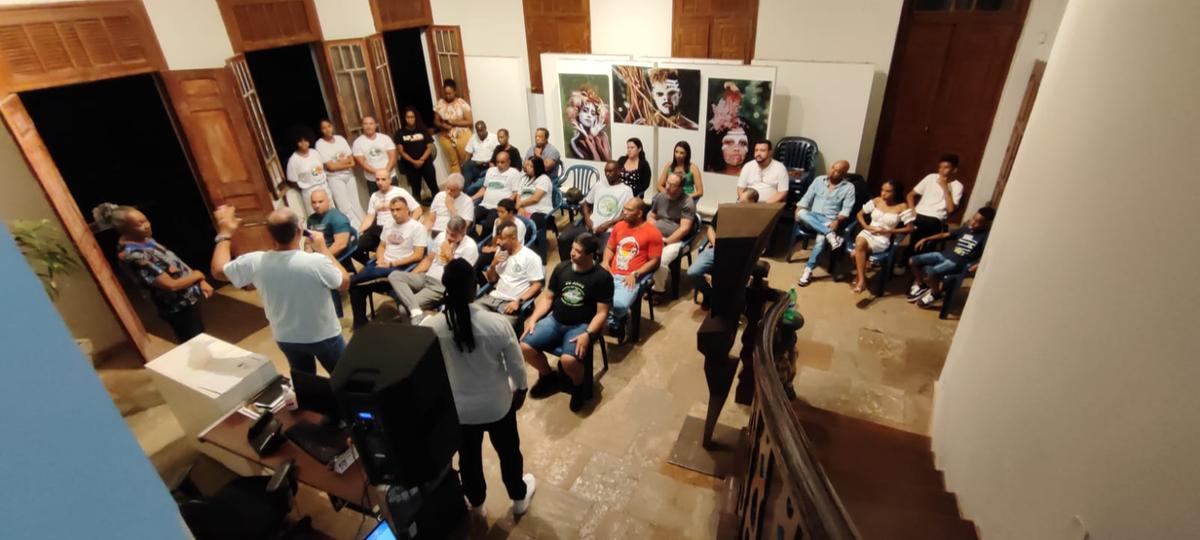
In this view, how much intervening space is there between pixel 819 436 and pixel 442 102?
6.61 m

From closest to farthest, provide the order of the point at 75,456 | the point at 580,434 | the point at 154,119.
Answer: the point at 75,456, the point at 580,434, the point at 154,119

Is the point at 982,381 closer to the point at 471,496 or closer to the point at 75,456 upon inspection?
the point at 471,496

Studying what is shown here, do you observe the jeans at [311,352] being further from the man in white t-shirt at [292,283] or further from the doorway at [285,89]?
the doorway at [285,89]

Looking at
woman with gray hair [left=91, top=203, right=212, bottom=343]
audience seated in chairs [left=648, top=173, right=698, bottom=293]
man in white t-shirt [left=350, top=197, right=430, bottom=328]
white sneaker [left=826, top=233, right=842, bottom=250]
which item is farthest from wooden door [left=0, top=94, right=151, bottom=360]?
white sneaker [left=826, top=233, right=842, bottom=250]

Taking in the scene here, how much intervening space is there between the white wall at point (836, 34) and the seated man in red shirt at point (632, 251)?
Answer: 3.12 m

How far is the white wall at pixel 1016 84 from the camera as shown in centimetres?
553

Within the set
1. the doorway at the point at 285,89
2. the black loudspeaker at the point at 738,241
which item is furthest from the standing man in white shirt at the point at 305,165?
the black loudspeaker at the point at 738,241

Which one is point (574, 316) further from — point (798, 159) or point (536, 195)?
point (798, 159)

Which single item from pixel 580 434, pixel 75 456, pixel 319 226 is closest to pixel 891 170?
pixel 580 434

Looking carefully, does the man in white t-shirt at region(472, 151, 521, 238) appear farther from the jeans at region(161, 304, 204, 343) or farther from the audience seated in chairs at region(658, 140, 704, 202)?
the jeans at region(161, 304, 204, 343)

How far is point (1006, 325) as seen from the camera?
2682 mm

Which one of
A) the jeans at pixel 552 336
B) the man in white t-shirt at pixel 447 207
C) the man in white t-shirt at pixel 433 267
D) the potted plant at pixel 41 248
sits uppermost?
the potted plant at pixel 41 248

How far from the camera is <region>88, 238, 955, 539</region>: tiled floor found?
3.18m

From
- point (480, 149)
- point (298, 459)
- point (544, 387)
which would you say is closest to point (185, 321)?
point (298, 459)
